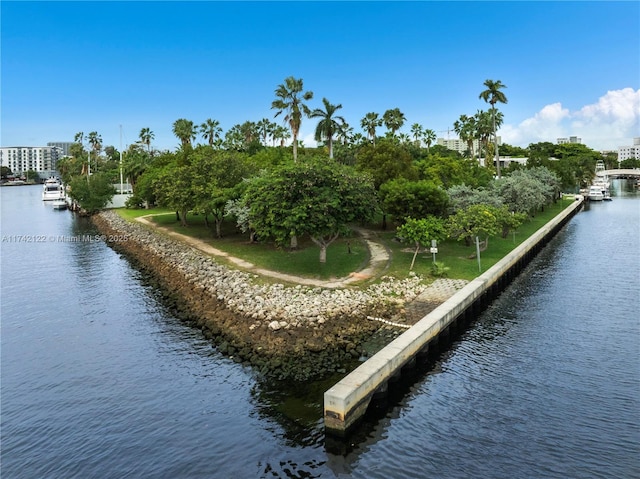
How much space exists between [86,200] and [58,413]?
3110 inches

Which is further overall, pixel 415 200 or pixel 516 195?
pixel 516 195

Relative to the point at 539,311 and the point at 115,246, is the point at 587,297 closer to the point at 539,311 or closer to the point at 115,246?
the point at 539,311

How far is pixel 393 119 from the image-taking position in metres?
93.1

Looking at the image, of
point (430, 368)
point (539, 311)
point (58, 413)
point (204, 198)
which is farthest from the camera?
point (204, 198)

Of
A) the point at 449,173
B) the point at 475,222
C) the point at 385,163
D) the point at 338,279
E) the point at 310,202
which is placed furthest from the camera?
the point at 449,173

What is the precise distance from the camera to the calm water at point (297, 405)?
1491 centimetres

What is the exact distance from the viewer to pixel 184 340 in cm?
2606

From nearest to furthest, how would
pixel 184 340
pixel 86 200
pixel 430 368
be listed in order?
pixel 430 368 → pixel 184 340 → pixel 86 200

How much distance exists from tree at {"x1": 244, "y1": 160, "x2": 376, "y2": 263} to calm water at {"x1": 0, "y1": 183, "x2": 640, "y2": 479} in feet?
31.1

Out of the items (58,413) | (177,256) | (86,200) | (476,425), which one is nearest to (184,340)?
(58,413)

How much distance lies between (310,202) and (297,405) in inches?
640

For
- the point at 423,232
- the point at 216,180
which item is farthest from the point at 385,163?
the point at 216,180

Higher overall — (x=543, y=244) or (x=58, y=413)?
(x=543, y=244)

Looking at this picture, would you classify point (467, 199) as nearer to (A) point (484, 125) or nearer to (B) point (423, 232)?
(B) point (423, 232)
